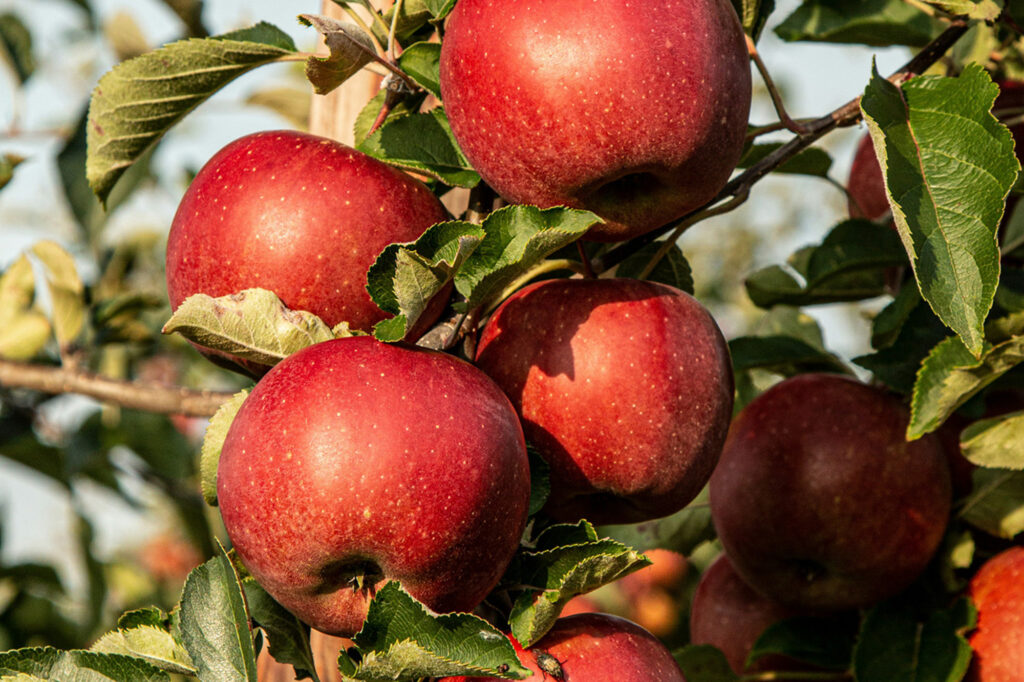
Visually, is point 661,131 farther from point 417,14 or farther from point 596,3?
point 417,14

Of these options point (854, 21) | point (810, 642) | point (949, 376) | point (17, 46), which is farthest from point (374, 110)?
point (17, 46)

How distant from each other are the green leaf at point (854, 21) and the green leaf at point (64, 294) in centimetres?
133

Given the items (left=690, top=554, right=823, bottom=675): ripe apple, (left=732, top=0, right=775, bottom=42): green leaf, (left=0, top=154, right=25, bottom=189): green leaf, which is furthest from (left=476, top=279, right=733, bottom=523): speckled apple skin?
(left=0, top=154, right=25, bottom=189): green leaf

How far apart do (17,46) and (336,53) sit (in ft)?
5.86

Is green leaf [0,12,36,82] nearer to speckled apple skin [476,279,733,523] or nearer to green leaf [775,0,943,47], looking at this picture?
green leaf [775,0,943,47]

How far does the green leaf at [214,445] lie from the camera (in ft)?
2.95

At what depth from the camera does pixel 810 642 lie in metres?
1.32

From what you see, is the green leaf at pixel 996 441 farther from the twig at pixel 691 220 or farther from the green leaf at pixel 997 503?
the twig at pixel 691 220

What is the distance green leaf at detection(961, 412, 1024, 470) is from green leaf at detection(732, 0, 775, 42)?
0.52 m

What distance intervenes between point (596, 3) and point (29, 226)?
463 centimetres

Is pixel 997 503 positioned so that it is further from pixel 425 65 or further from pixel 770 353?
pixel 425 65

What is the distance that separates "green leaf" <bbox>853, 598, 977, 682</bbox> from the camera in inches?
46.3

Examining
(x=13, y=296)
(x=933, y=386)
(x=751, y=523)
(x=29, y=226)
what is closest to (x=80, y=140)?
(x=13, y=296)

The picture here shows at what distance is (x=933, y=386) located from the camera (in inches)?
42.6
